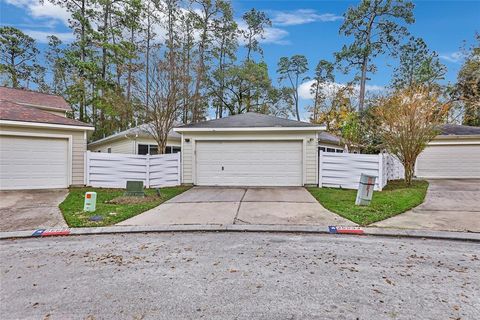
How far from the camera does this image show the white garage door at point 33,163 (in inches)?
408

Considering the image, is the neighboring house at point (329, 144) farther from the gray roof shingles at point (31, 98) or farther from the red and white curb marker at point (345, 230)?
the gray roof shingles at point (31, 98)

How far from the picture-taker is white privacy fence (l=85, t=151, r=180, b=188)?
38.1ft

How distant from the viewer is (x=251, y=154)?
12336 millimetres

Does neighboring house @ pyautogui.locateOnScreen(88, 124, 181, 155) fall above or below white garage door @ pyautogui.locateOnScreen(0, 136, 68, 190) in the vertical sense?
above

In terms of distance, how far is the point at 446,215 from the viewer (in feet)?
22.8

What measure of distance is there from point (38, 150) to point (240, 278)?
1070 centimetres

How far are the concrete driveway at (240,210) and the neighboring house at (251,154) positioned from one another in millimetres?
2139

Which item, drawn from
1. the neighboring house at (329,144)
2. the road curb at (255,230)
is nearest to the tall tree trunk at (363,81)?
the neighboring house at (329,144)

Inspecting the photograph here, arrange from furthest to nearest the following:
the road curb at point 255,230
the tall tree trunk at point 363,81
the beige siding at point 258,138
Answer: the tall tree trunk at point 363,81
the beige siding at point 258,138
the road curb at point 255,230

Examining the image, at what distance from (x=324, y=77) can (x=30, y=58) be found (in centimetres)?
2603

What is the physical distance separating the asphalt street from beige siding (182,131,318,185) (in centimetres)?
683

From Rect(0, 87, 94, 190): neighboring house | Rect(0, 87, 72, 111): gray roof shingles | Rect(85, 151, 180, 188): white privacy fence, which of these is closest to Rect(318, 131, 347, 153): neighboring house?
Rect(85, 151, 180, 188): white privacy fence

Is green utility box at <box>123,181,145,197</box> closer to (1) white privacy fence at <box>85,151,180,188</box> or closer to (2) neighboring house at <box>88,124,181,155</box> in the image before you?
(1) white privacy fence at <box>85,151,180,188</box>

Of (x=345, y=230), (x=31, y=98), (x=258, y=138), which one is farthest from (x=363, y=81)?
(x=31, y=98)
